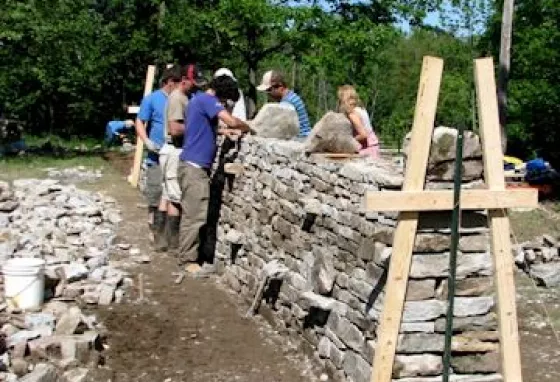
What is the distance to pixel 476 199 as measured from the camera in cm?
493

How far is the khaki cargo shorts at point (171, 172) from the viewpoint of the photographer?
30.0 ft

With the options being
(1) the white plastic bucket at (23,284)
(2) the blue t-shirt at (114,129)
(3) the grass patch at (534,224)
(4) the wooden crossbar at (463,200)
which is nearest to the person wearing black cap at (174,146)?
(1) the white plastic bucket at (23,284)

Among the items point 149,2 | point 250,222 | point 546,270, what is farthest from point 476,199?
point 149,2

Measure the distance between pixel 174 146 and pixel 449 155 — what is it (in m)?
4.67

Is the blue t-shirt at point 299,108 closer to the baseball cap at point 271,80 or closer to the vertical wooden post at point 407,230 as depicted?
the baseball cap at point 271,80

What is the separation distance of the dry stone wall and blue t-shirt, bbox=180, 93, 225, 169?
0.68 metres

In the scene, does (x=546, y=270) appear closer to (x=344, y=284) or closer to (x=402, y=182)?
(x=344, y=284)

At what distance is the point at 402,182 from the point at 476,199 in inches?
17.0

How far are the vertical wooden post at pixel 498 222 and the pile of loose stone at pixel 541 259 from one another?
15.0 ft

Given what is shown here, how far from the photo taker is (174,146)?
362 inches

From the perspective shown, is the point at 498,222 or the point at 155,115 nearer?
the point at 498,222

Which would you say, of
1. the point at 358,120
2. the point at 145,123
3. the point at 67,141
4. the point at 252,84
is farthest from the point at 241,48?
the point at 358,120

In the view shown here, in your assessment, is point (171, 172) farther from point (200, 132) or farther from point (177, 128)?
point (200, 132)

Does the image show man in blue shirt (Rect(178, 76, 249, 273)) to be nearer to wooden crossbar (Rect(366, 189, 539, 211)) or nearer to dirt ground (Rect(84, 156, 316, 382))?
dirt ground (Rect(84, 156, 316, 382))
